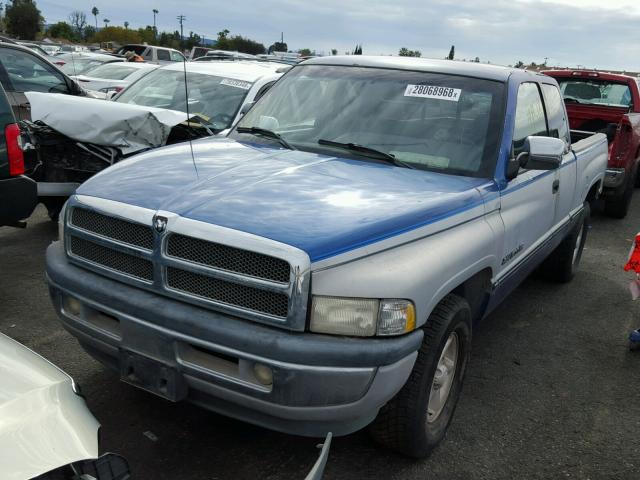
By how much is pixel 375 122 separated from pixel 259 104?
97cm

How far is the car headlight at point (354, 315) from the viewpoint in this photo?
2.47 metres

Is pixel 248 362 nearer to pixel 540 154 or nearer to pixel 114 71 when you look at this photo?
pixel 540 154

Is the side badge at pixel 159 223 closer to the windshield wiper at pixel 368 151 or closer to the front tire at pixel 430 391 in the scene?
the front tire at pixel 430 391

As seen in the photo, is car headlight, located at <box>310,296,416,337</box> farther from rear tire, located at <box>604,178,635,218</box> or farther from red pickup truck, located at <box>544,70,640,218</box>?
rear tire, located at <box>604,178,635,218</box>

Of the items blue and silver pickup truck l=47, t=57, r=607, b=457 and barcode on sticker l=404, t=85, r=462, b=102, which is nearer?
blue and silver pickup truck l=47, t=57, r=607, b=457

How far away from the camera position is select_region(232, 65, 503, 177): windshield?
12.0ft

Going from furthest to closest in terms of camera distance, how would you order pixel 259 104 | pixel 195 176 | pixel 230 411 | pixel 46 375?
pixel 259 104
pixel 195 176
pixel 230 411
pixel 46 375

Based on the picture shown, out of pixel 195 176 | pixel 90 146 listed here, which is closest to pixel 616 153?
pixel 90 146

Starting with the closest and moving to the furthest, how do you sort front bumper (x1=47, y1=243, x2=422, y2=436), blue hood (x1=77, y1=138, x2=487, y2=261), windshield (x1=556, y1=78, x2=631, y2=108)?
front bumper (x1=47, y1=243, x2=422, y2=436)
blue hood (x1=77, y1=138, x2=487, y2=261)
windshield (x1=556, y1=78, x2=631, y2=108)

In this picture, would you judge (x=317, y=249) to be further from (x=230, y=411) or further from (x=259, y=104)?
(x=259, y=104)

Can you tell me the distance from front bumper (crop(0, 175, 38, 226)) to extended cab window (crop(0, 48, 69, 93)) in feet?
10.6

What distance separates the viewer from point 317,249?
8.05ft

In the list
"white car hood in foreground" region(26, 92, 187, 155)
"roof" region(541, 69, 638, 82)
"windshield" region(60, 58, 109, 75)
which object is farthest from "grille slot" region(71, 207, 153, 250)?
"windshield" region(60, 58, 109, 75)

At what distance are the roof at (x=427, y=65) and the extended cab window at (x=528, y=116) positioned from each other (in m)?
0.17
